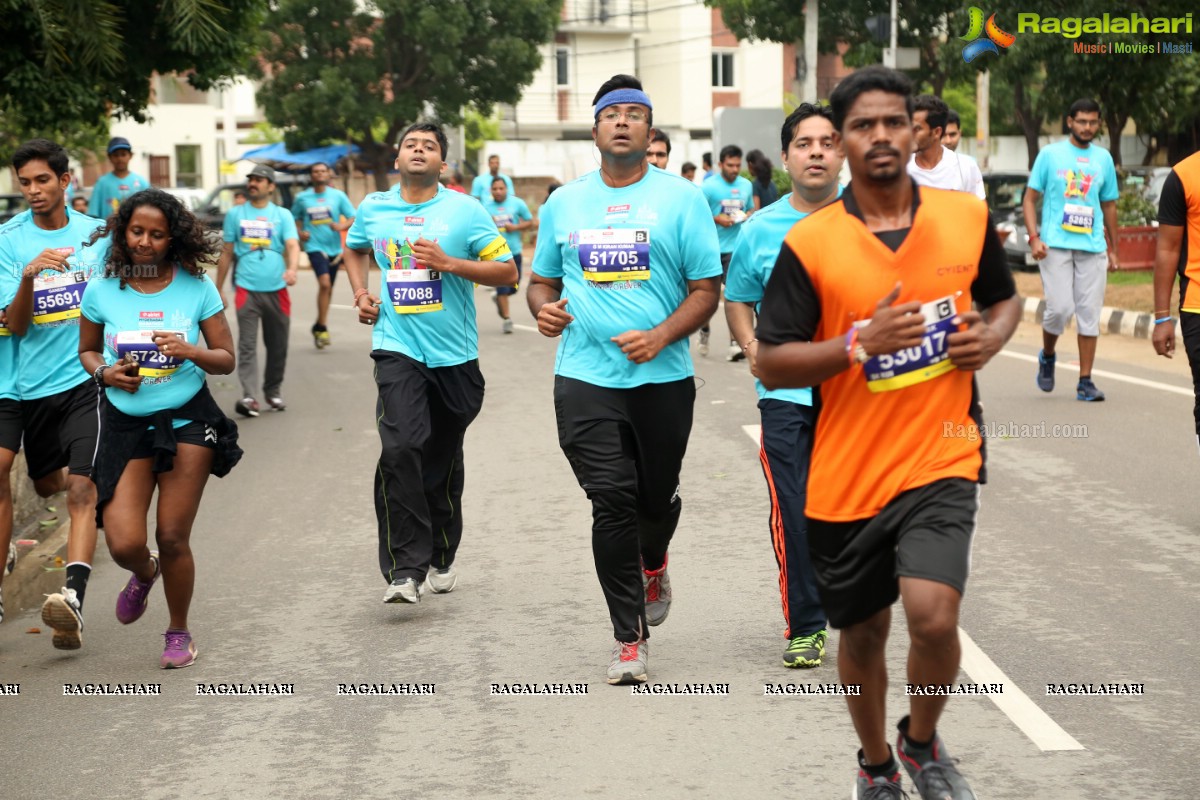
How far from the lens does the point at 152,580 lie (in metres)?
6.59

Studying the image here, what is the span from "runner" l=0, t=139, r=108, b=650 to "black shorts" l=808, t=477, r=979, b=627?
12.1ft

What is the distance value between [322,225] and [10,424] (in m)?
11.7

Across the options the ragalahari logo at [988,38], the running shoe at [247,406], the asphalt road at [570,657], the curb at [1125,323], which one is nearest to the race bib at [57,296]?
the asphalt road at [570,657]

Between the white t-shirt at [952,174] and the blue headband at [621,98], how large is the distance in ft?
11.9

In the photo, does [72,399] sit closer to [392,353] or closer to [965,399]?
[392,353]

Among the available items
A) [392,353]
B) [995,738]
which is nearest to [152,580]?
[392,353]

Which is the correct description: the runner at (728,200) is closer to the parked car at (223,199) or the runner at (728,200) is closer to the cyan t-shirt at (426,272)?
the cyan t-shirt at (426,272)

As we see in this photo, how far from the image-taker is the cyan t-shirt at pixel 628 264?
5.96m

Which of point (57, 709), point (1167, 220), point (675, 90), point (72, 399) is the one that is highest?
point (675, 90)

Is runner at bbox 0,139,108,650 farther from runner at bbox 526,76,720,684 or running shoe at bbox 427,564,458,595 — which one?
runner at bbox 526,76,720,684

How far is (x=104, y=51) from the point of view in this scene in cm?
1252

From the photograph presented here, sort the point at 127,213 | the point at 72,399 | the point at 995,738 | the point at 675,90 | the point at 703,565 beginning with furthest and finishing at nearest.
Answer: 1. the point at 675,90
2. the point at 703,565
3. the point at 72,399
4. the point at 127,213
5. the point at 995,738

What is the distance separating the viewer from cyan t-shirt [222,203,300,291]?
1371 centimetres

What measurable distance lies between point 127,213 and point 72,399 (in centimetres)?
111
